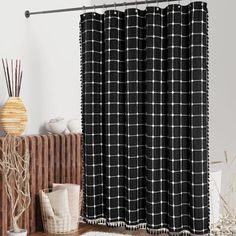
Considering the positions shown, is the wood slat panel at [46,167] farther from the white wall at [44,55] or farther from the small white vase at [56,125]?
the white wall at [44,55]

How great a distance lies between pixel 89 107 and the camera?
245 cm

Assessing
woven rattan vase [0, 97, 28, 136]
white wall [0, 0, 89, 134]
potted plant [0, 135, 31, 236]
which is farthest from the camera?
white wall [0, 0, 89, 134]

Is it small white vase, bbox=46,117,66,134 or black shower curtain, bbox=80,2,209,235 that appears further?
small white vase, bbox=46,117,66,134

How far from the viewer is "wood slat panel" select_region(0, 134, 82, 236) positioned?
2311mm

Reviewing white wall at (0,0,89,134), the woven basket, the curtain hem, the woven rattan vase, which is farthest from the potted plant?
the curtain hem

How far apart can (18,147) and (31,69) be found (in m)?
0.51

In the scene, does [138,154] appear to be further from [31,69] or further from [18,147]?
[31,69]

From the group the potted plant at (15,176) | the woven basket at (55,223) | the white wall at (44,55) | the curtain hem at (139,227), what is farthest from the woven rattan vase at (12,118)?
the curtain hem at (139,227)

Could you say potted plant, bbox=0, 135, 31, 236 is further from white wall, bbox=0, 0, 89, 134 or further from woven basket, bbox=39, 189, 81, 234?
white wall, bbox=0, 0, 89, 134

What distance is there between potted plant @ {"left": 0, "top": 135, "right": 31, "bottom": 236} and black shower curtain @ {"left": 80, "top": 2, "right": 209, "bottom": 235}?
377 mm

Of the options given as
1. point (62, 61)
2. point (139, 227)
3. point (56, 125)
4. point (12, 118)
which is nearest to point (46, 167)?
point (56, 125)

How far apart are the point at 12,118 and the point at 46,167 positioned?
39cm

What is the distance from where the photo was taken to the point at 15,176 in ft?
7.07

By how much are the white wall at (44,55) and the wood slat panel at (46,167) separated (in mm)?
165
